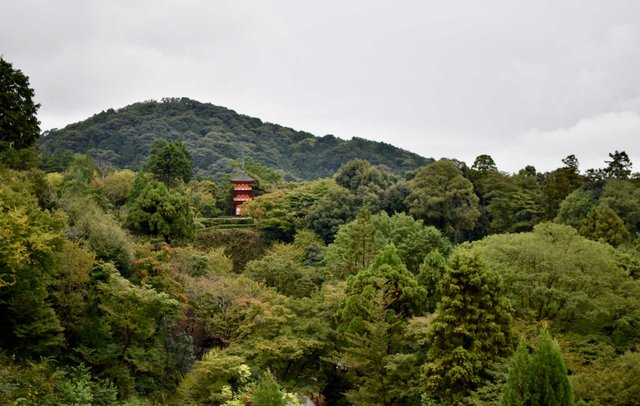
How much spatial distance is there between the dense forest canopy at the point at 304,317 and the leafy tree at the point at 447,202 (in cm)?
769

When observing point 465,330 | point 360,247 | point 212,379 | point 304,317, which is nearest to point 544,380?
point 465,330

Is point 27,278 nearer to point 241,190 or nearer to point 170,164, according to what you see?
point 170,164

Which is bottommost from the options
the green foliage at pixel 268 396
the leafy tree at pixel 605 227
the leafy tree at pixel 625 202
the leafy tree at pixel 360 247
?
the green foliage at pixel 268 396

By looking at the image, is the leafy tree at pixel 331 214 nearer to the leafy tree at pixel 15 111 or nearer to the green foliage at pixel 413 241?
the green foliage at pixel 413 241

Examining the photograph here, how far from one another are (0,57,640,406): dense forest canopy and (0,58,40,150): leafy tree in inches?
6.1

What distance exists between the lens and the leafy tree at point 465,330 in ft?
42.9

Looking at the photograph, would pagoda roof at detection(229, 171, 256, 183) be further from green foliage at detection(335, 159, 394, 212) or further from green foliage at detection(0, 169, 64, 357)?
green foliage at detection(0, 169, 64, 357)

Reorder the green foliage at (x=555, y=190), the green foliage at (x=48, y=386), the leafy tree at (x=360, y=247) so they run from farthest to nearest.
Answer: the green foliage at (x=555, y=190)
the leafy tree at (x=360, y=247)
the green foliage at (x=48, y=386)

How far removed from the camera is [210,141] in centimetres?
8525

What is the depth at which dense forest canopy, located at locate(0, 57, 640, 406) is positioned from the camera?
11945mm

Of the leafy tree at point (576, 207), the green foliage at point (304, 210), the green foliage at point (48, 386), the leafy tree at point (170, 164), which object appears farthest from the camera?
the leafy tree at point (170, 164)

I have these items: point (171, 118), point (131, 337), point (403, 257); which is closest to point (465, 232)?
point (403, 257)

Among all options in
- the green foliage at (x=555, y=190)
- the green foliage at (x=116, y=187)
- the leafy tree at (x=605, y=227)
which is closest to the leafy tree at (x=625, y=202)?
the leafy tree at (x=605, y=227)

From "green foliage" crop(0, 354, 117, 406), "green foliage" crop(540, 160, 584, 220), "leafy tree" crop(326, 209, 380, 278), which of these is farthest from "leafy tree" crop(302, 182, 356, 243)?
"green foliage" crop(0, 354, 117, 406)
